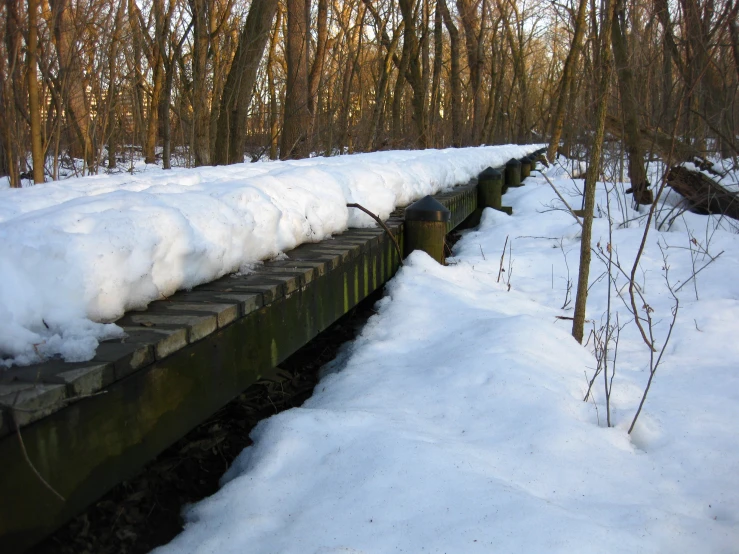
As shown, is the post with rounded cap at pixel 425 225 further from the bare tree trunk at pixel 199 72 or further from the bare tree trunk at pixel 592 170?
the bare tree trunk at pixel 199 72

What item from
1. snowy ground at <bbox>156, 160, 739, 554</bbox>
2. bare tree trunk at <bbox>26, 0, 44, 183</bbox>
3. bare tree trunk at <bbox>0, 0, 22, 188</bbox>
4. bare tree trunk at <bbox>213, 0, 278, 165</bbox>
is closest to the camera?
snowy ground at <bbox>156, 160, 739, 554</bbox>

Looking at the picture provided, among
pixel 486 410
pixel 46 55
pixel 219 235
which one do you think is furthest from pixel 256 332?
pixel 46 55

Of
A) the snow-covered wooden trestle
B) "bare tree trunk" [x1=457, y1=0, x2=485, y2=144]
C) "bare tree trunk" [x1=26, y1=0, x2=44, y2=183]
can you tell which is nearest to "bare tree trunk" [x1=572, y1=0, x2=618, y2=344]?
the snow-covered wooden trestle

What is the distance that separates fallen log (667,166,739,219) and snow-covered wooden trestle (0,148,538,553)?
7.25 meters

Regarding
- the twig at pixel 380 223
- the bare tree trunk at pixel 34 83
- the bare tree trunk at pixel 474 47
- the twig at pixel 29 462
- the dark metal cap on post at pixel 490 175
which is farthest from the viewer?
the bare tree trunk at pixel 474 47

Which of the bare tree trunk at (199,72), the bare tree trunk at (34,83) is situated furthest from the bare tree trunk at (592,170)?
the bare tree trunk at (199,72)

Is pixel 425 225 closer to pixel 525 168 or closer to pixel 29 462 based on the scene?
pixel 29 462

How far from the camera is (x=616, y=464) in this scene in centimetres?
248

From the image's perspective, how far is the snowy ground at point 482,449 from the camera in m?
1.93

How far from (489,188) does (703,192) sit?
2899 millimetres

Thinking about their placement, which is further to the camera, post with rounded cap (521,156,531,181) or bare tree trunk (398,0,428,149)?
bare tree trunk (398,0,428,149)

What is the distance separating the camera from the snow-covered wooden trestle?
53.9 inches

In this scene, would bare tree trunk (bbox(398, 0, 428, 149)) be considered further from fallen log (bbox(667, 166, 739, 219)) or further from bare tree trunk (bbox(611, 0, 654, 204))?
fallen log (bbox(667, 166, 739, 219))

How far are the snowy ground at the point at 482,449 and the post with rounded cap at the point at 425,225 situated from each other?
0.28 m
